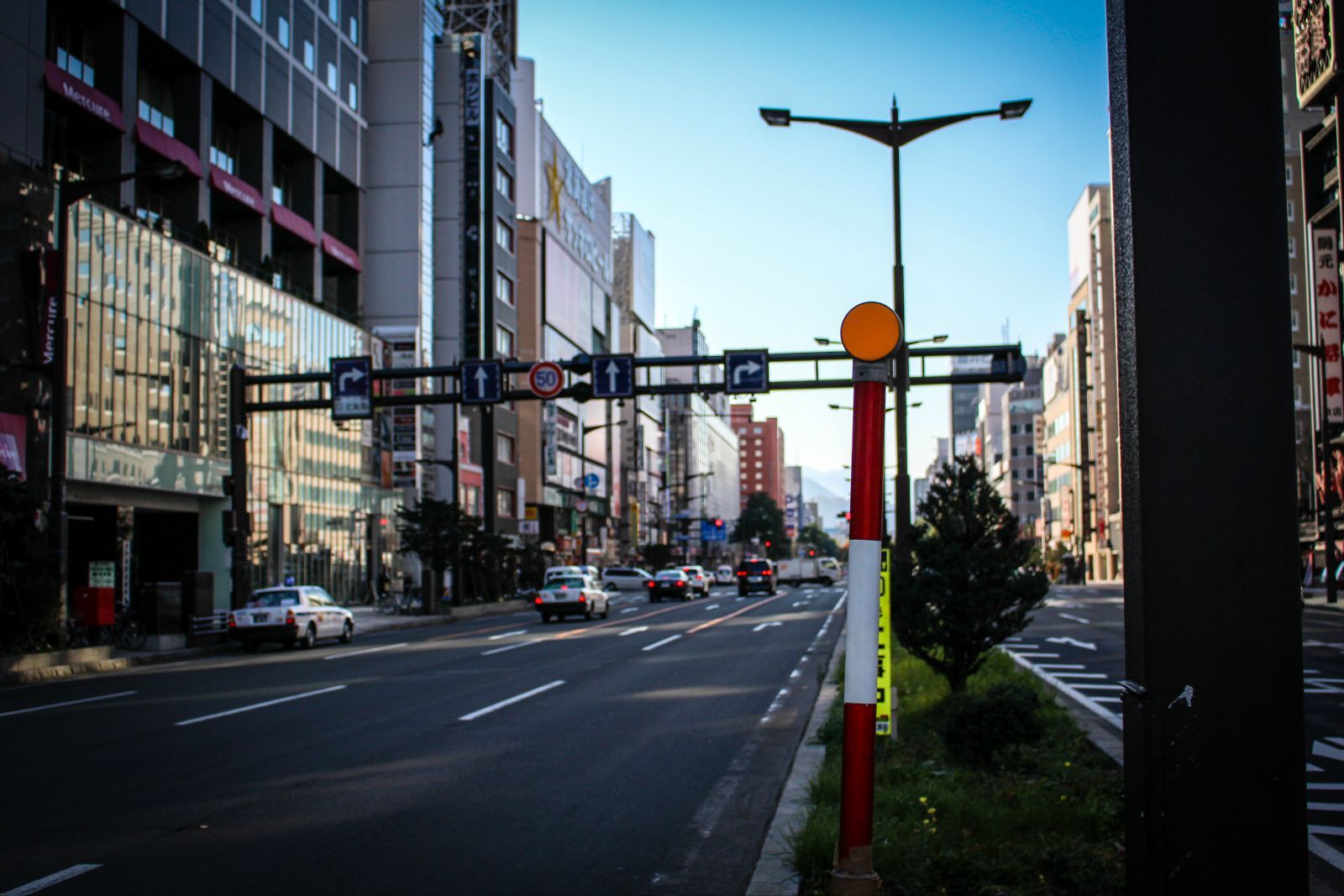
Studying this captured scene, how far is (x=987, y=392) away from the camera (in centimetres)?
17900

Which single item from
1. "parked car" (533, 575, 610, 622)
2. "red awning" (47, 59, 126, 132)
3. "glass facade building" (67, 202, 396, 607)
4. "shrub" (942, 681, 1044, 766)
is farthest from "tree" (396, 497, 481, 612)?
"shrub" (942, 681, 1044, 766)

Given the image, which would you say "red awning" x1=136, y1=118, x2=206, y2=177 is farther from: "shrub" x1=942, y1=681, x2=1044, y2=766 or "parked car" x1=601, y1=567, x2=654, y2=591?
"parked car" x1=601, y1=567, x2=654, y2=591

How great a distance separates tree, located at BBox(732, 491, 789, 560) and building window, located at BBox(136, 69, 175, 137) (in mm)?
136284

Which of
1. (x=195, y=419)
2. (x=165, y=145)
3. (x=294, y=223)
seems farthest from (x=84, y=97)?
(x=294, y=223)

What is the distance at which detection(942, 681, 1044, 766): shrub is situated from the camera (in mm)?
9641

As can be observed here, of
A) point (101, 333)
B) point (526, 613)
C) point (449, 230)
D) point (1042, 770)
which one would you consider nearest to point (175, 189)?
point (101, 333)

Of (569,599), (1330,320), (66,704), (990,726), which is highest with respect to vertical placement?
(1330,320)

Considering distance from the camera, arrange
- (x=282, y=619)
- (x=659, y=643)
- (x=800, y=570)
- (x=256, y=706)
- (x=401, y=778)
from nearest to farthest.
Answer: (x=401, y=778), (x=256, y=706), (x=659, y=643), (x=282, y=619), (x=800, y=570)

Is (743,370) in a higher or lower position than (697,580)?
higher

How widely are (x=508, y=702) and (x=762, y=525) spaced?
16873cm

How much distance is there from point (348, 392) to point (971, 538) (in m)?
23.9

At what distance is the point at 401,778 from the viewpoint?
33.9 feet

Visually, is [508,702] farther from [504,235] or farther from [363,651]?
[504,235]

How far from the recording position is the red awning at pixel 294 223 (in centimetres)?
5234
